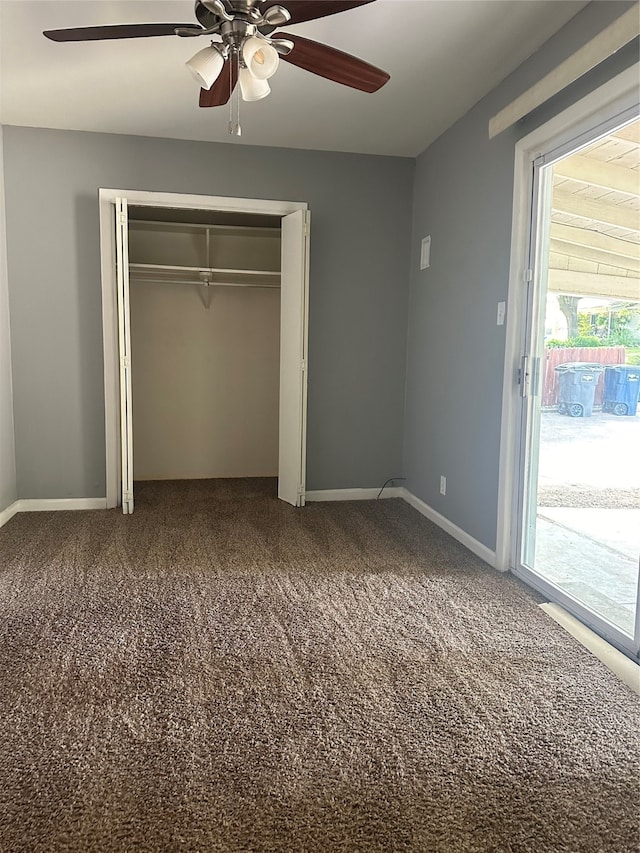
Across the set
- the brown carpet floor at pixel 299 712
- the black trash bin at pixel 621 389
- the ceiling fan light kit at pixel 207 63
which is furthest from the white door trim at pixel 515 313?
the ceiling fan light kit at pixel 207 63

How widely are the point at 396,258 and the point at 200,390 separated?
1997 millimetres

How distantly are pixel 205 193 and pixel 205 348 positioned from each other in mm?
1344

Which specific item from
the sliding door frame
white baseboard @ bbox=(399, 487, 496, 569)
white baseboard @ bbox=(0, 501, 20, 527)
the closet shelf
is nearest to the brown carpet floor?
white baseboard @ bbox=(399, 487, 496, 569)

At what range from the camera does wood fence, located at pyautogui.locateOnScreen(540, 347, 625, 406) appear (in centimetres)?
250

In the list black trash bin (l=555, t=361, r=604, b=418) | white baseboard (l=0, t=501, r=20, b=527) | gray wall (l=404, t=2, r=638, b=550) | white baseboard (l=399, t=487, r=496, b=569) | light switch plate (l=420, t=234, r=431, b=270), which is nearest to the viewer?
black trash bin (l=555, t=361, r=604, b=418)

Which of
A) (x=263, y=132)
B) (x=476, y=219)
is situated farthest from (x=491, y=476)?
(x=263, y=132)

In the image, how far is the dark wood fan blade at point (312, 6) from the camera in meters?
1.92

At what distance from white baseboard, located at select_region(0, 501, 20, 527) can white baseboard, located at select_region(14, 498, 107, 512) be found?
4cm

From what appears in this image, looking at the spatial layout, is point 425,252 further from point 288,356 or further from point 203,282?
point 203,282

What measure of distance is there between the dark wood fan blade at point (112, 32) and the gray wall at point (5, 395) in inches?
89.1

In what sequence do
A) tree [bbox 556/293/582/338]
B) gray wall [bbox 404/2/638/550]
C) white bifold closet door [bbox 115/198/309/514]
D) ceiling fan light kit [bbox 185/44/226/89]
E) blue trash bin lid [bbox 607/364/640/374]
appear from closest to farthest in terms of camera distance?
ceiling fan light kit [bbox 185/44/226/89], blue trash bin lid [bbox 607/364/640/374], tree [bbox 556/293/582/338], gray wall [bbox 404/2/638/550], white bifold closet door [bbox 115/198/309/514]

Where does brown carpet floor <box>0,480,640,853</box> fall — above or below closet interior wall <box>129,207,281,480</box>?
below

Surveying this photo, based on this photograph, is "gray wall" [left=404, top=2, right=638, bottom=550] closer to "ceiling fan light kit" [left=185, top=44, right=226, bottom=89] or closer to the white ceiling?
the white ceiling

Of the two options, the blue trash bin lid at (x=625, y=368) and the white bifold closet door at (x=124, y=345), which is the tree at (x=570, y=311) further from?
the white bifold closet door at (x=124, y=345)
